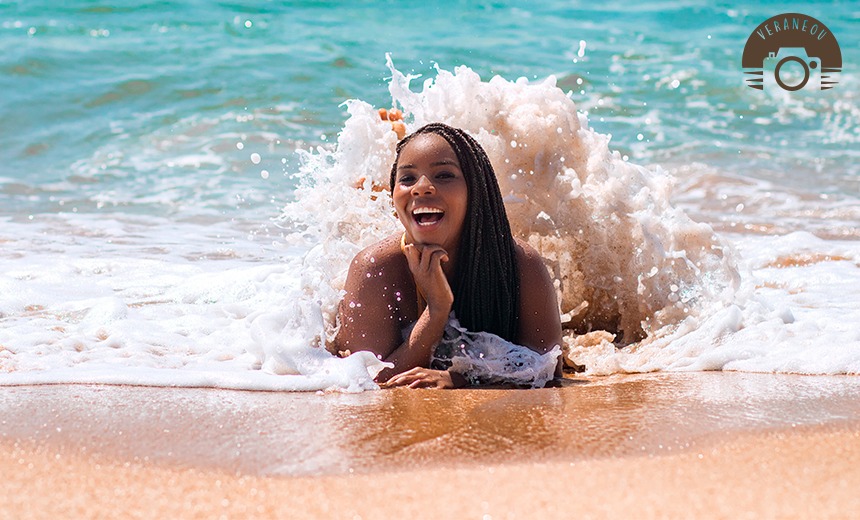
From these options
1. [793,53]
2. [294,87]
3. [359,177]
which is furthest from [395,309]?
[793,53]

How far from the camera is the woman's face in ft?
10.9

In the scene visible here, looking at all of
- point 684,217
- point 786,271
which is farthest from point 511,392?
point 786,271

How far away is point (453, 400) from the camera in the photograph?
3.02 metres

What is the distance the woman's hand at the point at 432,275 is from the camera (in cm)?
332

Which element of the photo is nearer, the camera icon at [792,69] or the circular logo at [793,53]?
the camera icon at [792,69]

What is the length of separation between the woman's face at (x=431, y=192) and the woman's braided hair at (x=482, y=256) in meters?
0.04

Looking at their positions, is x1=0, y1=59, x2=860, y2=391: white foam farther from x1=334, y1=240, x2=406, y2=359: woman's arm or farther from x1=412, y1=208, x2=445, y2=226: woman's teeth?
x1=412, y1=208, x2=445, y2=226: woman's teeth

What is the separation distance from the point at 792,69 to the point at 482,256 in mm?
13348

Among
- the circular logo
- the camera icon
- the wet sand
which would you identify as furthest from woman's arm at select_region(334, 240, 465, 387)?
the circular logo

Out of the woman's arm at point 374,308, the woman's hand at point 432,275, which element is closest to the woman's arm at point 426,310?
the woman's hand at point 432,275

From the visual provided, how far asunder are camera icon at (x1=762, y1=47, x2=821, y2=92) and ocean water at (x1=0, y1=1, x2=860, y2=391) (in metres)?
0.50

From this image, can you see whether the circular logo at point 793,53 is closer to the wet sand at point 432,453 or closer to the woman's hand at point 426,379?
the woman's hand at point 426,379

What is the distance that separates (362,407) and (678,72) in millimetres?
11820

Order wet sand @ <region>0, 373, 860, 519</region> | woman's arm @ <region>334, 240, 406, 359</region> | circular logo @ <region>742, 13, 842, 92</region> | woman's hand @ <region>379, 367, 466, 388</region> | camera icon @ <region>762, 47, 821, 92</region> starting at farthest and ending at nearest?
circular logo @ <region>742, 13, 842, 92</region> → camera icon @ <region>762, 47, 821, 92</region> → woman's arm @ <region>334, 240, 406, 359</region> → woman's hand @ <region>379, 367, 466, 388</region> → wet sand @ <region>0, 373, 860, 519</region>
